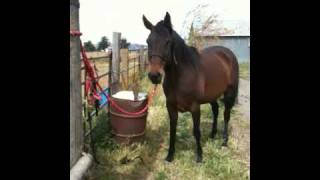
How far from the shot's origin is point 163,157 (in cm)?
462

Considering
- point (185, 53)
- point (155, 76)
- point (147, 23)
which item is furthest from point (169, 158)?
point (147, 23)

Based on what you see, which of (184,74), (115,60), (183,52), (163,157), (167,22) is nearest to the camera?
(167,22)

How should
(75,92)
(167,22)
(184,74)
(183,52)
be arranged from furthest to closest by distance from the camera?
(183,52), (184,74), (167,22), (75,92)

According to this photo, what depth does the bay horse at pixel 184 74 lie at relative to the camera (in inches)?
149

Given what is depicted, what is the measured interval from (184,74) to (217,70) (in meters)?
1.14

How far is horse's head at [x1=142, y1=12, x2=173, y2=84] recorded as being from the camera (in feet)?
12.3

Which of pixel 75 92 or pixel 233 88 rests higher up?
pixel 75 92

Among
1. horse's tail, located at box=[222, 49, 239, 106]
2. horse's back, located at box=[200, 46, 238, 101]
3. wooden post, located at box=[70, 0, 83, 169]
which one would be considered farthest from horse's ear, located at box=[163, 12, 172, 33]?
horse's tail, located at box=[222, 49, 239, 106]

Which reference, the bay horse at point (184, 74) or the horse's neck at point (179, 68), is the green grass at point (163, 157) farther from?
the horse's neck at point (179, 68)

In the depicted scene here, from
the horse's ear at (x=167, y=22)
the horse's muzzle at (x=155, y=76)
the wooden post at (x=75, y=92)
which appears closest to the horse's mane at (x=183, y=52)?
the horse's ear at (x=167, y=22)

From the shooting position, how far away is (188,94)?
14.2 feet

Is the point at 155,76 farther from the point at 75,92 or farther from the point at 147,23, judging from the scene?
the point at 75,92
